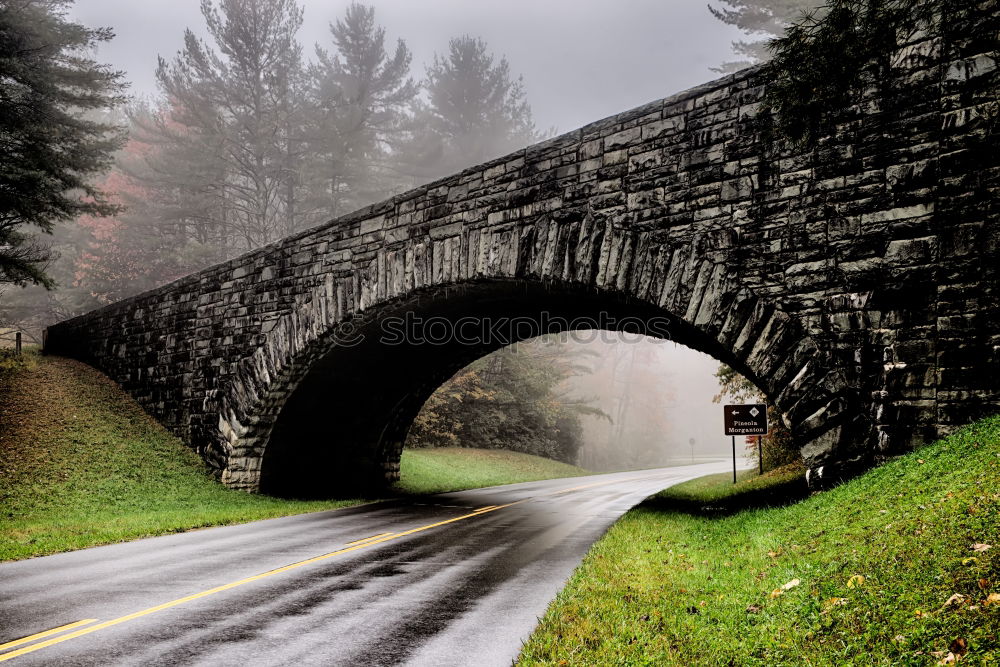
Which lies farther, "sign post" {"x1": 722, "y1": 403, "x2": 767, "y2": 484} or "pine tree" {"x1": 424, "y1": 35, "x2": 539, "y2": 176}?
"pine tree" {"x1": 424, "y1": 35, "x2": 539, "y2": 176}

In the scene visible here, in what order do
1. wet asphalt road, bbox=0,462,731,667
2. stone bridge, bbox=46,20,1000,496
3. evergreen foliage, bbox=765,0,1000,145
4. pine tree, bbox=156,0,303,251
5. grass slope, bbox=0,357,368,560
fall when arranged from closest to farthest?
wet asphalt road, bbox=0,462,731,667 < evergreen foliage, bbox=765,0,1000,145 < stone bridge, bbox=46,20,1000,496 < grass slope, bbox=0,357,368,560 < pine tree, bbox=156,0,303,251

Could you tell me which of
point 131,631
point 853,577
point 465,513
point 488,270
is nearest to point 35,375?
point 465,513

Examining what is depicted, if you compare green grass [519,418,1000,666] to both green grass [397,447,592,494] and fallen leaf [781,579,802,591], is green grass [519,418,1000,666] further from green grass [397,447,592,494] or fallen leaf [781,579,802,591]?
green grass [397,447,592,494]

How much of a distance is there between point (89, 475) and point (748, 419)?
536 inches

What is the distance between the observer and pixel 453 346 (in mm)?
15008

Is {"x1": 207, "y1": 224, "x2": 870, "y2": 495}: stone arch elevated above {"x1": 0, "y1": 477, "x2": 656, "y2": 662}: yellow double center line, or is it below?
above

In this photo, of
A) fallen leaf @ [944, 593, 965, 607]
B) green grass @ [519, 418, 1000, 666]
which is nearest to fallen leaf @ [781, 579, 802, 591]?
green grass @ [519, 418, 1000, 666]

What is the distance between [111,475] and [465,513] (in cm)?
702

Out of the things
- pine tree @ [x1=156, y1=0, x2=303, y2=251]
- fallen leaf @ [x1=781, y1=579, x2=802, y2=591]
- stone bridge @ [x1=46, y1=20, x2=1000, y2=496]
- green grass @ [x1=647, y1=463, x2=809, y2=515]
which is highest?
pine tree @ [x1=156, y1=0, x2=303, y2=251]

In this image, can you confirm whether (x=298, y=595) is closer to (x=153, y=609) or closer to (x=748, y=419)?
(x=153, y=609)

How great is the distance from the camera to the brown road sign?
48.7ft

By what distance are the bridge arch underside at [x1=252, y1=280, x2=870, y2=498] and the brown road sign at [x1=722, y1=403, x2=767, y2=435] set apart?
234 centimetres

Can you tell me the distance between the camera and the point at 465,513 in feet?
40.3

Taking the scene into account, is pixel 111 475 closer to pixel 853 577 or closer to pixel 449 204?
pixel 449 204
